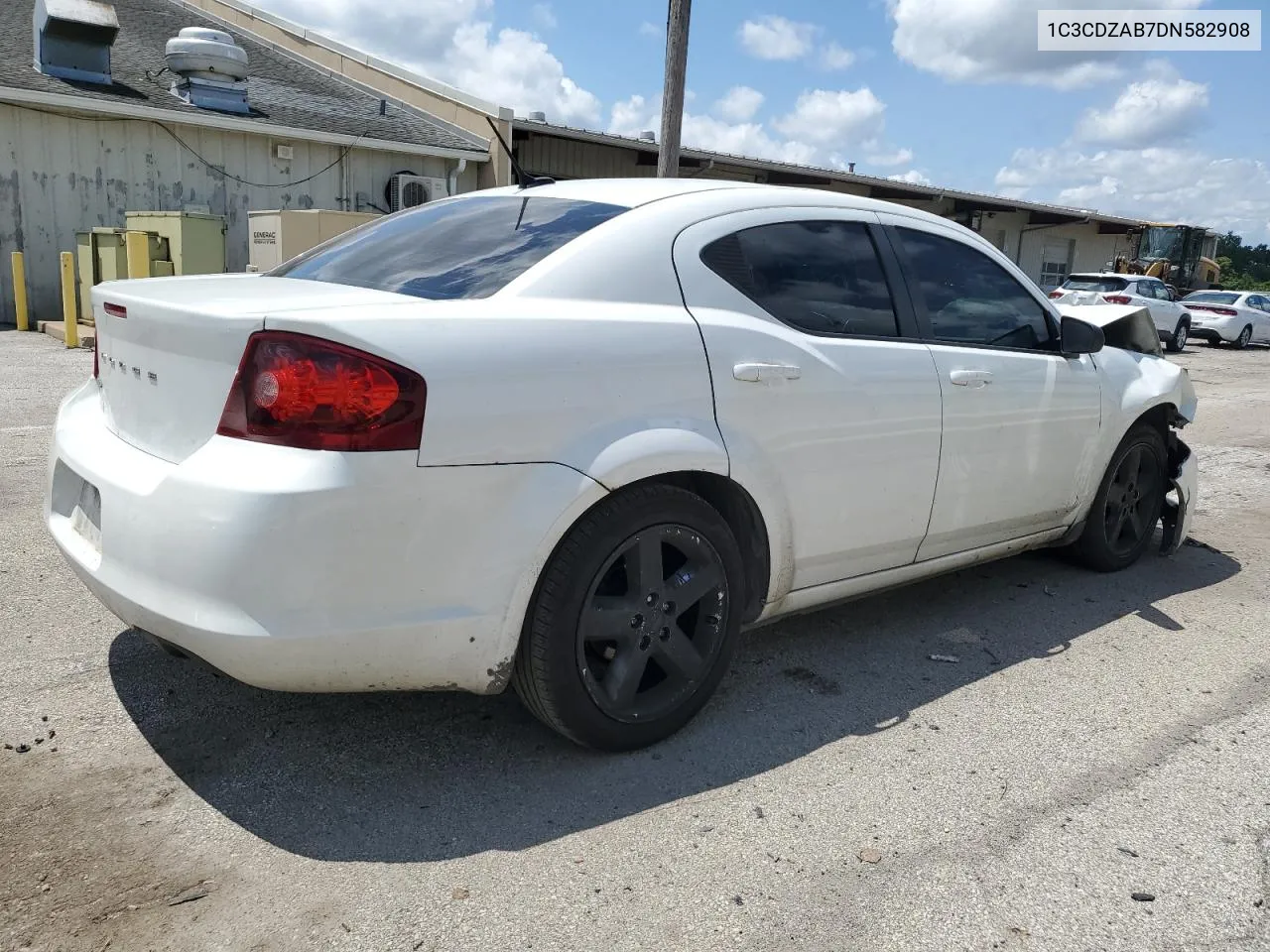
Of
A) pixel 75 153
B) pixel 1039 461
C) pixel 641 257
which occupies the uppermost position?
pixel 75 153

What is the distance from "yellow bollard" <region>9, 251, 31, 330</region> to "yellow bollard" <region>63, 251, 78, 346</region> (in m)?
→ 1.60

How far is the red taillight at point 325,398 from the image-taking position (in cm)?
231

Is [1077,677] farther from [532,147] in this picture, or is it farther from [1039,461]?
[532,147]

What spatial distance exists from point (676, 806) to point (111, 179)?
49.2 feet

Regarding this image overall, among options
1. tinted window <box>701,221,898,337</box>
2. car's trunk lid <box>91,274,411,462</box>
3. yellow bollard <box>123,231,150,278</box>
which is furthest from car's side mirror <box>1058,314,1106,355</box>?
yellow bollard <box>123,231,150,278</box>

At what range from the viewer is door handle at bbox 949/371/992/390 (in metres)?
3.62

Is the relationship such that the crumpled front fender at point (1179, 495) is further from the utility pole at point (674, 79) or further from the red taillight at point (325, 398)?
the utility pole at point (674, 79)

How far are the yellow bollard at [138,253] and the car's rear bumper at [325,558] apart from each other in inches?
380

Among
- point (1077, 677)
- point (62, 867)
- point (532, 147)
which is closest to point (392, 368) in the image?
point (62, 867)

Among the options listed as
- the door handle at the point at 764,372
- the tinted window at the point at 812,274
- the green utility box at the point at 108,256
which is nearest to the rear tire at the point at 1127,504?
the tinted window at the point at 812,274

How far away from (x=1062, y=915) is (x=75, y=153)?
51.6 feet

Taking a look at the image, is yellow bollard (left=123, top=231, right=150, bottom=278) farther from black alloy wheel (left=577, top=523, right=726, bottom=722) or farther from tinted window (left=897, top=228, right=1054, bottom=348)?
black alloy wheel (left=577, top=523, right=726, bottom=722)

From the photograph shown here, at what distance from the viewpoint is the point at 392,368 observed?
235cm

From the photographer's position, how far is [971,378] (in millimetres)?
3682
